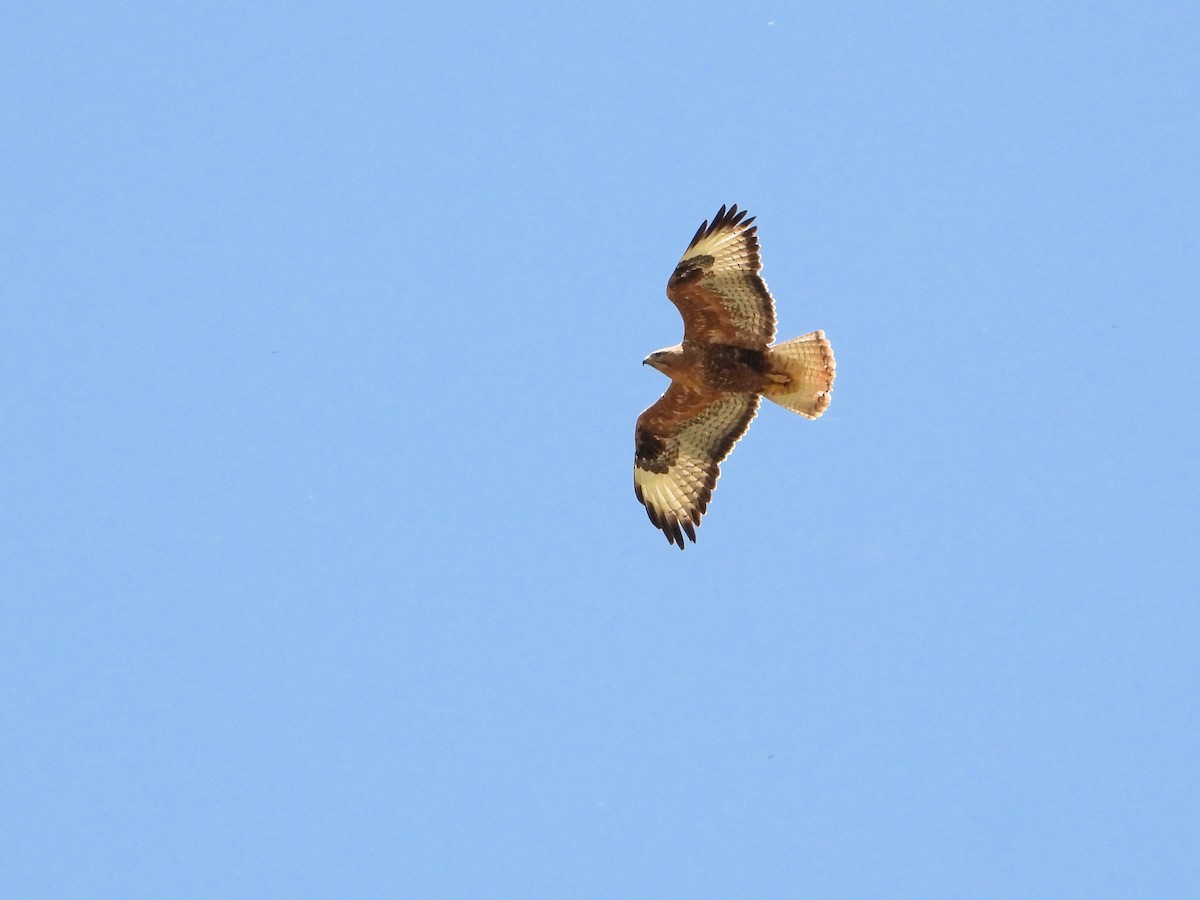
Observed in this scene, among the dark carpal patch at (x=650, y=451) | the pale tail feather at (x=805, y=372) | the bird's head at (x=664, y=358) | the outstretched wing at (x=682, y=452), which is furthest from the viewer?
the dark carpal patch at (x=650, y=451)

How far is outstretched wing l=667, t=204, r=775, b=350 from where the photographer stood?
500 inches

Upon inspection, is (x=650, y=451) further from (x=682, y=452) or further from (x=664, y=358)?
(x=664, y=358)

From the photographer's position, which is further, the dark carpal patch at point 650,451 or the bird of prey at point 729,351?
the dark carpal patch at point 650,451

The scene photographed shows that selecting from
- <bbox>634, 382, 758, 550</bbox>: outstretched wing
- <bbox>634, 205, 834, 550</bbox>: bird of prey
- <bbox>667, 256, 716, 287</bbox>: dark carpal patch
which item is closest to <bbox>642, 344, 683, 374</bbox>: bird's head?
<bbox>634, 205, 834, 550</bbox>: bird of prey

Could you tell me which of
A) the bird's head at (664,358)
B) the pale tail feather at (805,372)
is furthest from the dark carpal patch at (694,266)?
the pale tail feather at (805,372)

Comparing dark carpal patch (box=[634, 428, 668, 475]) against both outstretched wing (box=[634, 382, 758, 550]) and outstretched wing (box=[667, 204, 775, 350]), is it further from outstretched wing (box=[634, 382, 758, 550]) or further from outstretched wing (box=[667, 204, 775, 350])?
outstretched wing (box=[667, 204, 775, 350])

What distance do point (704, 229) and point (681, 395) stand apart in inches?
52.3

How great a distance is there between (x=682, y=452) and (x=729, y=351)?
43.5 inches

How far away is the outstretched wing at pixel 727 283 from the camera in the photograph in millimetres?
12711

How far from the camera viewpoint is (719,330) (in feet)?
42.3

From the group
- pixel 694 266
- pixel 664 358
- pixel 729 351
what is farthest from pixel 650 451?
pixel 694 266

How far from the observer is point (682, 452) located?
44.6 ft

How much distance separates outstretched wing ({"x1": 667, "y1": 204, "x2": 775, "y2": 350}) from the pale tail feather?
0.59 ft

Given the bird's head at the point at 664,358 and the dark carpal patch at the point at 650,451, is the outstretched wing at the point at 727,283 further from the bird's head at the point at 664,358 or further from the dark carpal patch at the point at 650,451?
the dark carpal patch at the point at 650,451
